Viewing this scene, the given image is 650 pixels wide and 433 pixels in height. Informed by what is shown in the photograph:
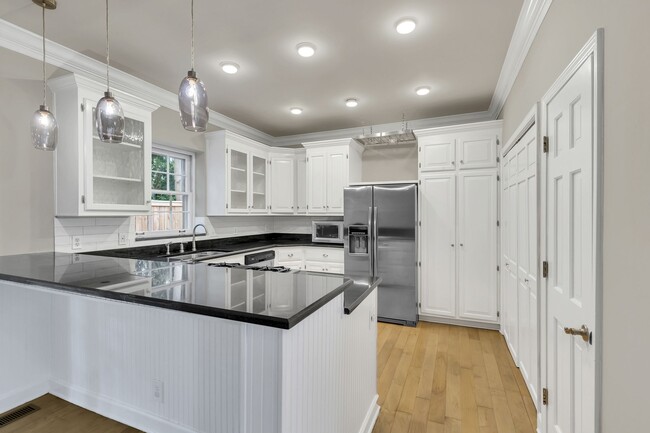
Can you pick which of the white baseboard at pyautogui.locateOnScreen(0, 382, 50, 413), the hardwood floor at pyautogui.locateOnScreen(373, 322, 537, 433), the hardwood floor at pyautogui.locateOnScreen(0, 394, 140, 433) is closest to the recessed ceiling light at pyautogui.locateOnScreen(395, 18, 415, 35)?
the hardwood floor at pyautogui.locateOnScreen(373, 322, 537, 433)

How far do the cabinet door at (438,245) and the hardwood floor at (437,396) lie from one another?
1.87ft

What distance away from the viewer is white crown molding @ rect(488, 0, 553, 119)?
6.61ft

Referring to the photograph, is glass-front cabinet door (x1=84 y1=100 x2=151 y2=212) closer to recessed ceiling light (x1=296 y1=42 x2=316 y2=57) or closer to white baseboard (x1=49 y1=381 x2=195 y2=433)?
white baseboard (x1=49 y1=381 x2=195 y2=433)

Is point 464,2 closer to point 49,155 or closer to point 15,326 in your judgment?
point 49,155

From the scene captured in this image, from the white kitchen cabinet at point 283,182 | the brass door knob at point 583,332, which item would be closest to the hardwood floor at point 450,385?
the brass door knob at point 583,332

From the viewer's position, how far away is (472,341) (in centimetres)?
340

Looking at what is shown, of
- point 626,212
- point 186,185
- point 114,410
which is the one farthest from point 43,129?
point 626,212

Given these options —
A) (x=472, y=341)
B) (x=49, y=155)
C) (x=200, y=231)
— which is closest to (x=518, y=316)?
(x=472, y=341)

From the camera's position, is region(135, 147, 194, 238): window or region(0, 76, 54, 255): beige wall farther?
region(135, 147, 194, 238): window

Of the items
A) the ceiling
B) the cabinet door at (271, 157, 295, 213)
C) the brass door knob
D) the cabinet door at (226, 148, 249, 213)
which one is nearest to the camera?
the brass door knob

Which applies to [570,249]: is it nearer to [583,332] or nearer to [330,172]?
[583,332]

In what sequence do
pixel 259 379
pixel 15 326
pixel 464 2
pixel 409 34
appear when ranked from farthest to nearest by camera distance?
pixel 409 34, pixel 15 326, pixel 464 2, pixel 259 379

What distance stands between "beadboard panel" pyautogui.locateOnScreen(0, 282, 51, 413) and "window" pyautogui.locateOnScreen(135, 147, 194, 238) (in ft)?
3.99

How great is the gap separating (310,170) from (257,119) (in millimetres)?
1058
